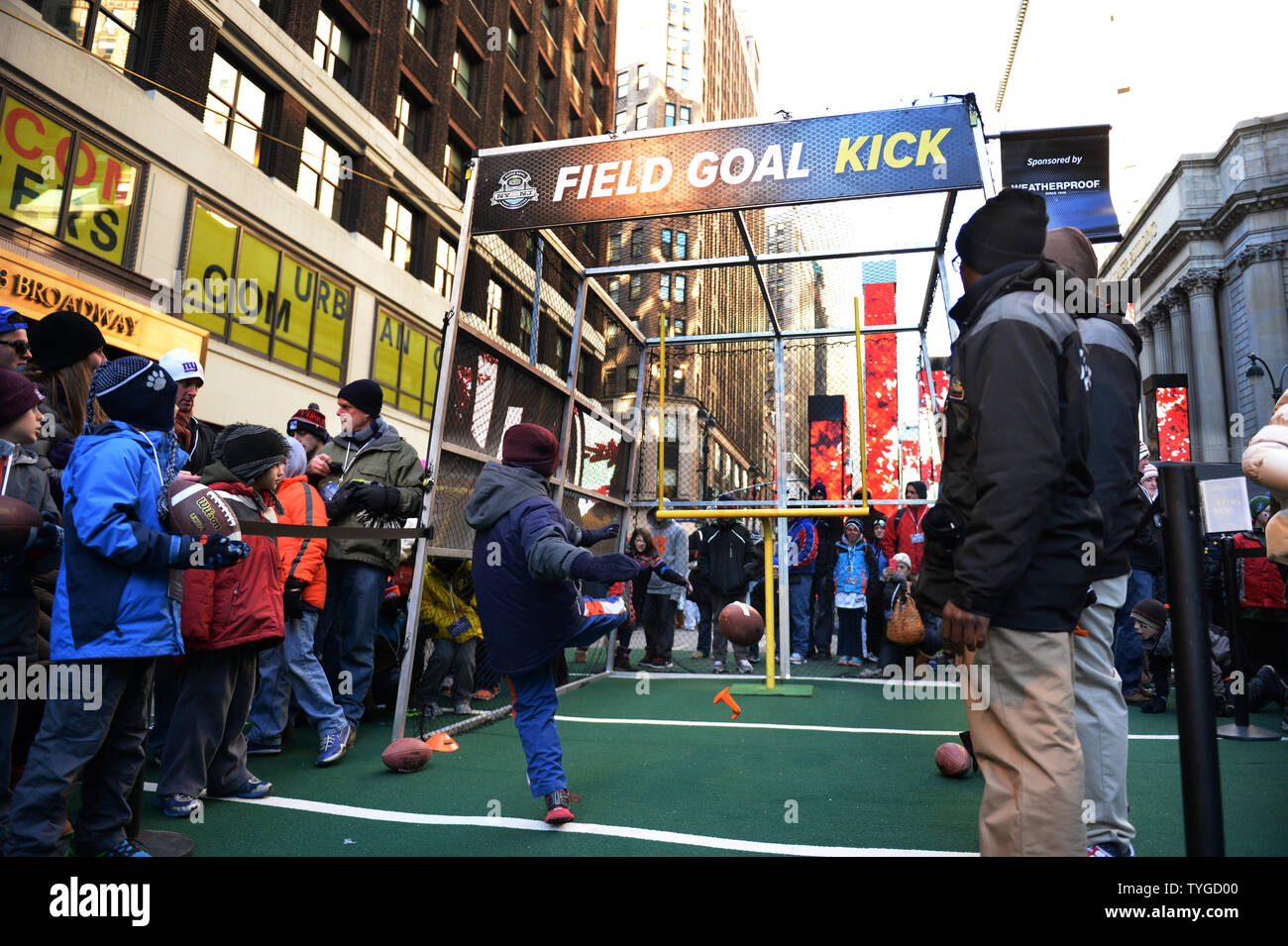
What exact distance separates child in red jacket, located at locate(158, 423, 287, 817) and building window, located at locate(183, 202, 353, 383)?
1095 cm

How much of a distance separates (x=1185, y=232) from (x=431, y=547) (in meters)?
46.7

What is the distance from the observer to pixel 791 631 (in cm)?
1034

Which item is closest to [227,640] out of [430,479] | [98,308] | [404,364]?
[430,479]

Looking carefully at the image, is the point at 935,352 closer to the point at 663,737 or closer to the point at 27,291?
the point at 663,737

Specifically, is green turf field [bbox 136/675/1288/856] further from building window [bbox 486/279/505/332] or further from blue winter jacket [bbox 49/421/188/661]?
building window [bbox 486/279/505/332]

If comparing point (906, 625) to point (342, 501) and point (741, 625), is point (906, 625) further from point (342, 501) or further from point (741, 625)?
point (342, 501)

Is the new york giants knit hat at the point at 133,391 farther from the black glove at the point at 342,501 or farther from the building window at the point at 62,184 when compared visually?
the building window at the point at 62,184

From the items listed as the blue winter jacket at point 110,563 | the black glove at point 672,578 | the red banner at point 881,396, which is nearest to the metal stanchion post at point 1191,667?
the blue winter jacket at point 110,563

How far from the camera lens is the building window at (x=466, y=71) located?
72.1ft

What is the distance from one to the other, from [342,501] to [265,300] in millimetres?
11688

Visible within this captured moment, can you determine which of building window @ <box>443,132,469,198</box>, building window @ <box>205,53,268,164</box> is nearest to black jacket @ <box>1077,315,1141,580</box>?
building window @ <box>205,53,268,164</box>

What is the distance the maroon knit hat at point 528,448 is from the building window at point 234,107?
12441 millimetres

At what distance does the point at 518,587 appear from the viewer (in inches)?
146
